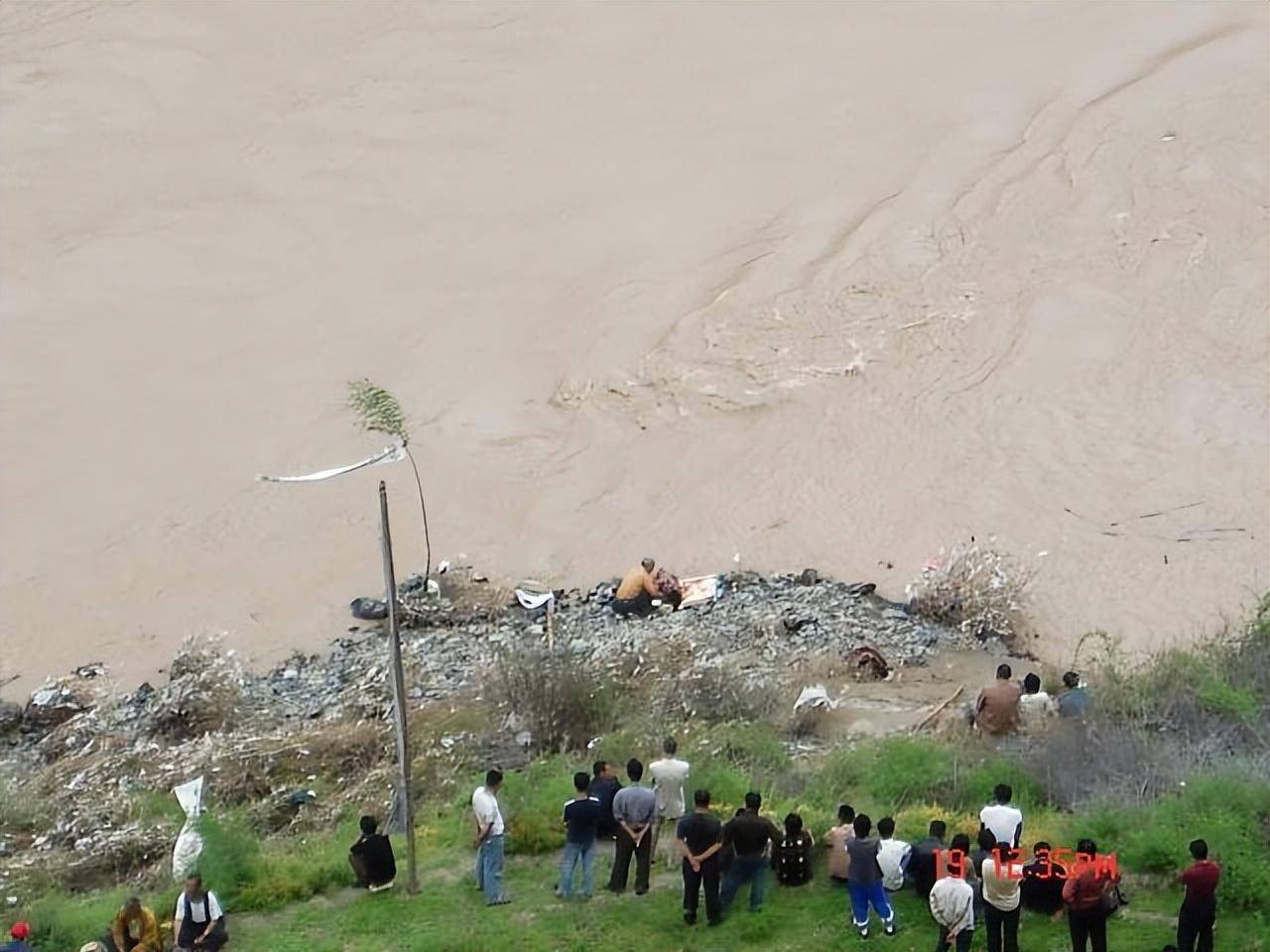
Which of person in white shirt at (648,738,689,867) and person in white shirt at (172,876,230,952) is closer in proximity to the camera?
person in white shirt at (172,876,230,952)

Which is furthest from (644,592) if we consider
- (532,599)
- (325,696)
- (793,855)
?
(793,855)

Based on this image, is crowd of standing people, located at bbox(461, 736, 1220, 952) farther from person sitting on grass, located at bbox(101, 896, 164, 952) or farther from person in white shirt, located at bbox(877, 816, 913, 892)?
person sitting on grass, located at bbox(101, 896, 164, 952)

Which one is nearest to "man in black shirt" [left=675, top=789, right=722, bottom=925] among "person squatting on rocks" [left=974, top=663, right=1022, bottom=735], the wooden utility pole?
the wooden utility pole

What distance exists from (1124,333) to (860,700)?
9348mm

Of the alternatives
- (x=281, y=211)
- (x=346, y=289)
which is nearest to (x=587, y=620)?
(x=346, y=289)

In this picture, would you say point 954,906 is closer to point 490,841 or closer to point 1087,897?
point 1087,897

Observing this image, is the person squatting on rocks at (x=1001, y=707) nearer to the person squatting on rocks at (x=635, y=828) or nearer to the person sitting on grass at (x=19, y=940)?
the person squatting on rocks at (x=635, y=828)

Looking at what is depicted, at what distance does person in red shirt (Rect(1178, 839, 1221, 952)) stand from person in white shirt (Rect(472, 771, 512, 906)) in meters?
4.26

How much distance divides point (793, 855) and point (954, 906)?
4.84 feet

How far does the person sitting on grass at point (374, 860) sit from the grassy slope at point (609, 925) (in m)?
0.11

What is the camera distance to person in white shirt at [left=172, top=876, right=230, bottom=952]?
1116 cm

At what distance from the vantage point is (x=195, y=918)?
11203 mm

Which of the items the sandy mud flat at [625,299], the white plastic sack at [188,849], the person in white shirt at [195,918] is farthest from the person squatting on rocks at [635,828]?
the sandy mud flat at [625,299]
